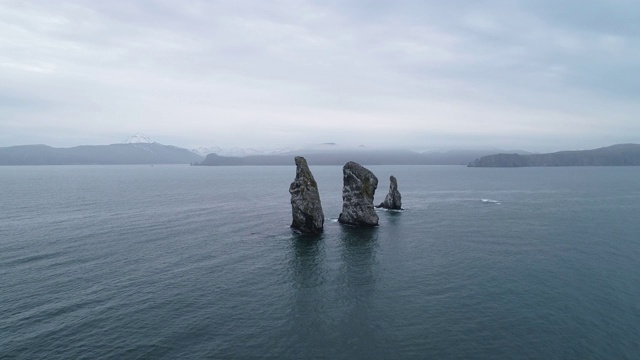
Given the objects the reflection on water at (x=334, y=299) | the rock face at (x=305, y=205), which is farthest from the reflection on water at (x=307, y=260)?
the rock face at (x=305, y=205)

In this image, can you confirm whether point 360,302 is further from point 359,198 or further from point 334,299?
point 359,198

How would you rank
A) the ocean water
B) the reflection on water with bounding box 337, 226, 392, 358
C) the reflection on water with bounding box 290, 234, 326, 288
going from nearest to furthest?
1. the ocean water
2. the reflection on water with bounding box 337, 226, 392, 358
3. the reflection on water with bounding box 290, 234, 326, 288

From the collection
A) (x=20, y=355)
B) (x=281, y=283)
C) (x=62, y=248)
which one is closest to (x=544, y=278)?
(x=281, y=283)

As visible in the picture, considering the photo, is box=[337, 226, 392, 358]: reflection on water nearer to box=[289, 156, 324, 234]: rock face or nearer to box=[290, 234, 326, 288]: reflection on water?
box=[290, 234, 326, 288]: reflection on water

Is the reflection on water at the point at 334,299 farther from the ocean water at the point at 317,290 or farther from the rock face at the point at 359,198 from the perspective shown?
the rock face at the point at 359,198

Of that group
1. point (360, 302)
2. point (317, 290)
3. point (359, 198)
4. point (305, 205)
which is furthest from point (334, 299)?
point (359, 198)

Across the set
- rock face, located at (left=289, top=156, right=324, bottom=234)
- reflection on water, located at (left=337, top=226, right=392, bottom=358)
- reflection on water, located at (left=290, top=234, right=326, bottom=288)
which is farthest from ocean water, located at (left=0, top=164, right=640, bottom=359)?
rock face, located at (left=289, top=156, right=324, bottom=234)

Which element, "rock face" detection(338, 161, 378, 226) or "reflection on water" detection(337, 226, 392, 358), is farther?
"rock face" detection(338, 161, 378, 226)
